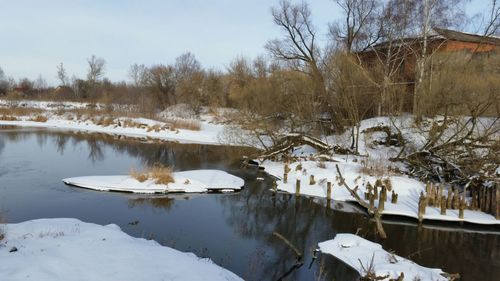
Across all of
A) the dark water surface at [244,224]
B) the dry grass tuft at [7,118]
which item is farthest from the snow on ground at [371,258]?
the dry grass tuft at [7,118]

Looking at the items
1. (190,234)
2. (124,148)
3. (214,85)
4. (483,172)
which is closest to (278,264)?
(190,234)

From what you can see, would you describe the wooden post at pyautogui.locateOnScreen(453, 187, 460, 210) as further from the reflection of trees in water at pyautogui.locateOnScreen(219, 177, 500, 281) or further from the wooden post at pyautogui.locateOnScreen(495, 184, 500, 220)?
the reflection of trees in water at pyautogui.locateOnScreen(219, 177, 500, 281)

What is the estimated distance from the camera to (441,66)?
2305cm

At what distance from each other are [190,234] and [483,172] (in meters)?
11.6

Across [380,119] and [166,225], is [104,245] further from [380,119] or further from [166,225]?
[380,119]

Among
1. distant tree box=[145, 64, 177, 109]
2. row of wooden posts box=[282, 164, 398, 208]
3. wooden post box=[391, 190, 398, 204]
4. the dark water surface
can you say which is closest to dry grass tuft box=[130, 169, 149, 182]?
the dark water surface

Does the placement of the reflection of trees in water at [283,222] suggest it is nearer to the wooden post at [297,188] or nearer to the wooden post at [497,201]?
the wooden post at [297,188]

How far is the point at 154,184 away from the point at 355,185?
8670mm

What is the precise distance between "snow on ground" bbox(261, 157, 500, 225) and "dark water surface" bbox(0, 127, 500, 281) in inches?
22.3

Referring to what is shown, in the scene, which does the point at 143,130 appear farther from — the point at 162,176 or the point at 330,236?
the point at 330,236

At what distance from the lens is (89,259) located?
7273 millimetres

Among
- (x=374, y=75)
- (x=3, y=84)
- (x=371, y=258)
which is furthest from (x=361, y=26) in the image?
(x=3, y=84)

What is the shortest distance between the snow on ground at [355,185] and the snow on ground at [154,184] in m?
2.69

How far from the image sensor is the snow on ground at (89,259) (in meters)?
6.47
